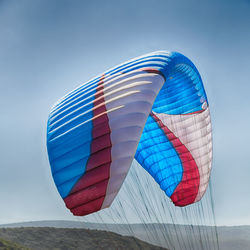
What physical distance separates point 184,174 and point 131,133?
20.1ft

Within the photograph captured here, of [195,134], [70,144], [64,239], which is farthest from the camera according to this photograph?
[64,239]

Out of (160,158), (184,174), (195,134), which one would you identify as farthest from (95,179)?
(195,134)

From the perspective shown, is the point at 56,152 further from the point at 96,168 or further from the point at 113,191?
the point at 113,191

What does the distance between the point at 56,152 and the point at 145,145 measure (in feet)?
16.9

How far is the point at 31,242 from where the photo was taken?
68.9 m

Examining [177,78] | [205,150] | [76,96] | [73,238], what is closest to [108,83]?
[76,96]

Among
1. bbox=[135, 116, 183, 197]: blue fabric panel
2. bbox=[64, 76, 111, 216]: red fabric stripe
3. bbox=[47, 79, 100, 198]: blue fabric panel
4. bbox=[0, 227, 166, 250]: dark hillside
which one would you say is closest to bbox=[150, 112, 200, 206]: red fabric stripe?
bbox=[135, 116, 183, 197]: blue fabric panel

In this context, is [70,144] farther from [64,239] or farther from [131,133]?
[64,239]

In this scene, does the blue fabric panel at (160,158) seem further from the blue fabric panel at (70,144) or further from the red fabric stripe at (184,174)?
the blue fabric panel at (70,144)

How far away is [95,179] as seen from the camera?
8578mm

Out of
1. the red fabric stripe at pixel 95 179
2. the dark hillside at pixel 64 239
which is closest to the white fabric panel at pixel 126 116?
the red fabric stripe at pixel 95 179

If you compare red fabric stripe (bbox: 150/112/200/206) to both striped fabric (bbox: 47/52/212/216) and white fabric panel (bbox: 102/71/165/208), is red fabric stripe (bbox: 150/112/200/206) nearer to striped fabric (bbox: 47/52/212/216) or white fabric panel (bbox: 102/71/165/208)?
striped fabric (bbox: 47/52/212/216)

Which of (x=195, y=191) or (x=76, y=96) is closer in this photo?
(x=76, y=96)

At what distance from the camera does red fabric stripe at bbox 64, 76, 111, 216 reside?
27.8ft
